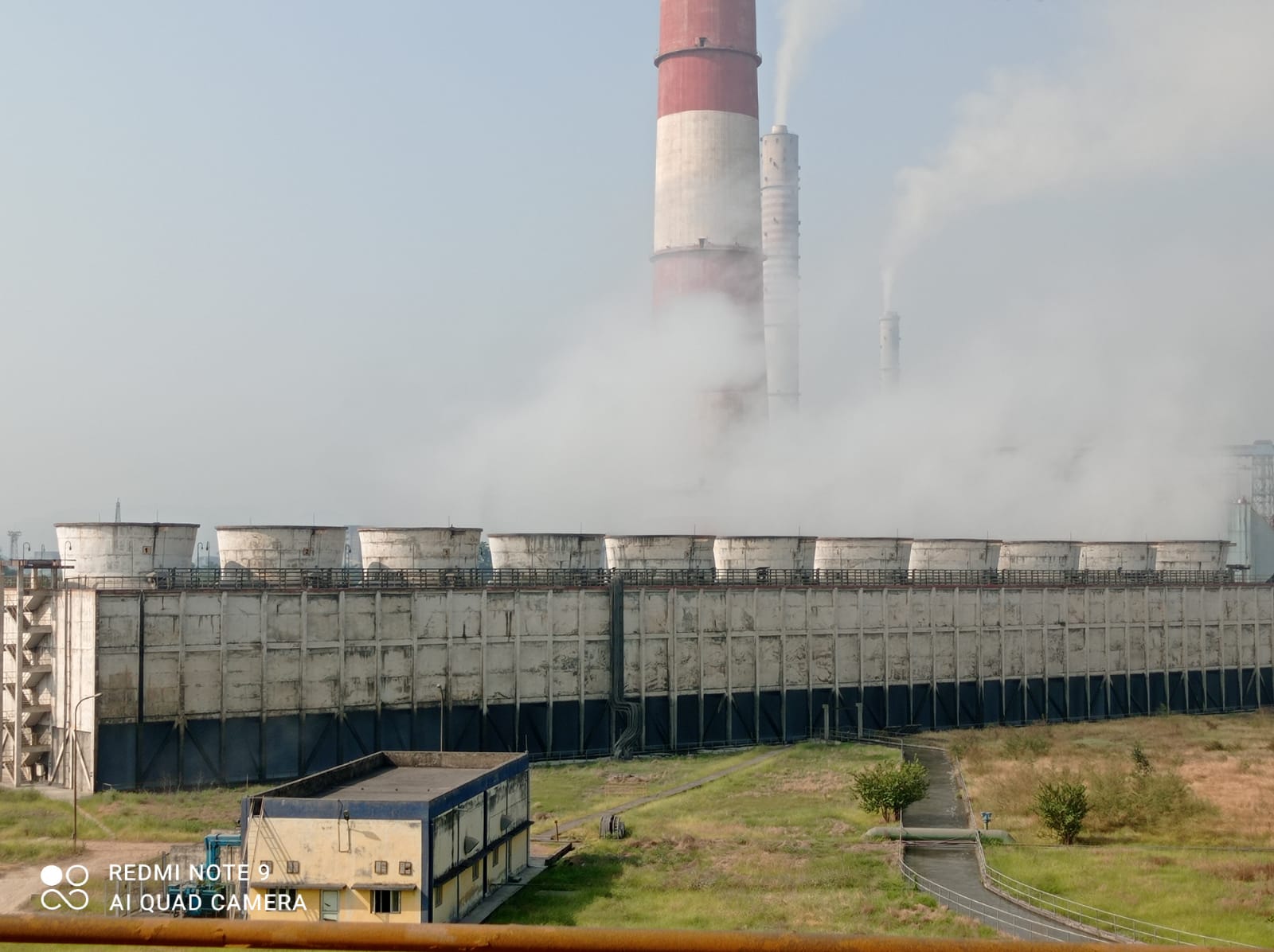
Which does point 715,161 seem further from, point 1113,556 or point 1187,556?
point 1187,556

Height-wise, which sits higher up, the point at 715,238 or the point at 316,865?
the point at 715,238

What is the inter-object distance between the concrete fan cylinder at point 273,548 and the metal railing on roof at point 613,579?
685 mm

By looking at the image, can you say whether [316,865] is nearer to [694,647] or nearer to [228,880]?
[228,880]

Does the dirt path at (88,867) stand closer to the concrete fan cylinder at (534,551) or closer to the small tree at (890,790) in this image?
the small tree at (890,790)

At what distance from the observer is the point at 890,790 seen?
3931 cm

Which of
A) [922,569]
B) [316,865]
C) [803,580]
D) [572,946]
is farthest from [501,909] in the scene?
[922,569]

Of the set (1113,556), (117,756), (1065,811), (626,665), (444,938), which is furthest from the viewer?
(1113,556)

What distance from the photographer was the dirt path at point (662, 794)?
1545 inches

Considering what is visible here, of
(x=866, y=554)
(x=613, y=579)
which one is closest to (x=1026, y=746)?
(x=866, y=554)

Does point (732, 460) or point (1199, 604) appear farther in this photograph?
point (732, 460)

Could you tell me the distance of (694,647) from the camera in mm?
55781

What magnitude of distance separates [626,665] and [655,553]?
263 inches

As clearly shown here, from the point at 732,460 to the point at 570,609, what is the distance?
30517 mm

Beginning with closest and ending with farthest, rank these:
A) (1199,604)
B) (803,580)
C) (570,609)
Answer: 1. (570,609)
2. (803,580)
3. (1199,604)
